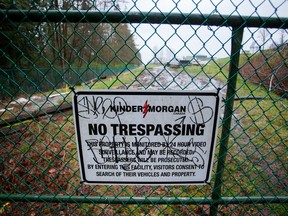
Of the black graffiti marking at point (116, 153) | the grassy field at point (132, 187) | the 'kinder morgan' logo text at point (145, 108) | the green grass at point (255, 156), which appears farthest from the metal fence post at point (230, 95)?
the black graffiti marking at point (116, 153)

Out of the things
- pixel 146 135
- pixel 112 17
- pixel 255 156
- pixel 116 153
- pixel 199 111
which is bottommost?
pixel 255 156

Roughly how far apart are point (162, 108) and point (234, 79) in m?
0.54

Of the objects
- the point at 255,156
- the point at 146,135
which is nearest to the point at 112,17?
the point at 146,135

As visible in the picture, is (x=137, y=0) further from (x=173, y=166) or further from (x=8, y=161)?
(x=8, y=161)

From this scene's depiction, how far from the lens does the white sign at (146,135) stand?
133 cm

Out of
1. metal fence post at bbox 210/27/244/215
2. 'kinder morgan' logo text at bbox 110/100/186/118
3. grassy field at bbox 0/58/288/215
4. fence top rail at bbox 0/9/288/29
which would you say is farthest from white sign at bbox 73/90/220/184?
fence top rail at bbox 0/9/288/29

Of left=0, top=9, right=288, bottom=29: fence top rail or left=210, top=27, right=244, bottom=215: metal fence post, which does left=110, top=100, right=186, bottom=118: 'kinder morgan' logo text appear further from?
left=0, top=9, right=288, bottom=29: fence top rail

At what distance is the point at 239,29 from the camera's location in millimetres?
1283

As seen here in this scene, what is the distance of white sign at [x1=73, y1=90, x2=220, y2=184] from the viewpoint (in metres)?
1.33

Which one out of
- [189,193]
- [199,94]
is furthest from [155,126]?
[189,193]

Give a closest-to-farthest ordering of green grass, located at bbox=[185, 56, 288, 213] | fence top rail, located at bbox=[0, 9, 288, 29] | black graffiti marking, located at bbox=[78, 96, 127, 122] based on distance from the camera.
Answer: fence top rail, located at bbox=[0, 9, 288, 29]
black graffiti marking, located at bbox=[78, 96, 127, 122]
green grass, located at bbox=[185, 56, 288, 213]

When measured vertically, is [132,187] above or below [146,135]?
below

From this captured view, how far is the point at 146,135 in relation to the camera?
1407mm

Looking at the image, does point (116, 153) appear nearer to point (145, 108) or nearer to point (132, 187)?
point (145, 108)
